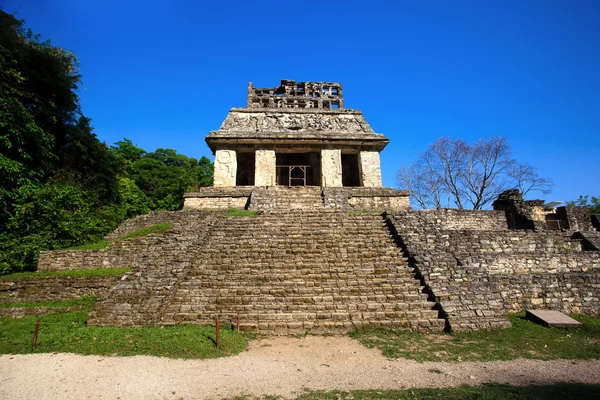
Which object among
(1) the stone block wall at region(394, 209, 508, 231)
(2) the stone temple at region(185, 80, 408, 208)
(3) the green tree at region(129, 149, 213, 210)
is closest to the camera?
(1) the stone block wall at region(394, 209, 508, 231)

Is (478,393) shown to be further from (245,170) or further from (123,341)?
A: (245,170)

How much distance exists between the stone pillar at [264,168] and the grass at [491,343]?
1149 centimetres

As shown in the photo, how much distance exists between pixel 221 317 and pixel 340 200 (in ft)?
28.1

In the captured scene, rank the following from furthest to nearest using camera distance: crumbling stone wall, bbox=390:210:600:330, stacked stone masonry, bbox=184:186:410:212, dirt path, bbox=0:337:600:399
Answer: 1. stacked stone masonry, bbox=184:186:410:212
2. crumbling stone wall, bbox=390:210:600:330
3. dirt path, bbox=0:337:600:399

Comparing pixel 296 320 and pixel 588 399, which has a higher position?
pixel 296 320

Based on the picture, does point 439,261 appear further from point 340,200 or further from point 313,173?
point 313,173

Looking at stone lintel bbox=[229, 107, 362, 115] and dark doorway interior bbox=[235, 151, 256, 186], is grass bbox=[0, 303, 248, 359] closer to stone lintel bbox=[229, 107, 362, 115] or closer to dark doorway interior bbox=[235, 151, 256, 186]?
dark doorway interior bbox=[235, 151, 256, 186]

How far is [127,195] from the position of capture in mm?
23766

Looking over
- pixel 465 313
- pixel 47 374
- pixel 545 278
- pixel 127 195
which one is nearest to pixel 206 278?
pixel 47 374

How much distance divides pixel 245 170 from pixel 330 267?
13.9 meters

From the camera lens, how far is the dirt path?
13.0 feet

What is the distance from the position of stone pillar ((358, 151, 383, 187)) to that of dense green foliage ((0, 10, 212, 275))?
13.1 m

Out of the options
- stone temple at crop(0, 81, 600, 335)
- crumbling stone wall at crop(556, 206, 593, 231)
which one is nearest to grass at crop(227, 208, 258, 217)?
stone temple at crop(0, 81, 600, 335)

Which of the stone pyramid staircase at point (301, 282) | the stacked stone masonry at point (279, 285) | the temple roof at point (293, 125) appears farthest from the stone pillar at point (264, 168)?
the stacked stone masonry at point (279, 285)
